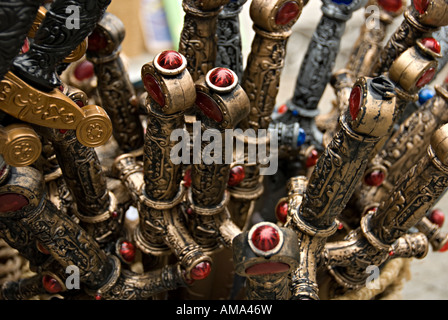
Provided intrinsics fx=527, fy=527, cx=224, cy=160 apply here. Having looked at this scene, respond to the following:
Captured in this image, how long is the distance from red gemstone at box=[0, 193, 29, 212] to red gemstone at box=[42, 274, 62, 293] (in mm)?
162

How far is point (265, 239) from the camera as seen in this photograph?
498mm

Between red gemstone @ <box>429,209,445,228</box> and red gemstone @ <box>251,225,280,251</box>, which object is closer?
red gemstone @ <box>251,225,280,251</box>

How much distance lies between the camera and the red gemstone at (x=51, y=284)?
0.67 meters

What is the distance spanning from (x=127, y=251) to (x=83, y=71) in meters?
0.35

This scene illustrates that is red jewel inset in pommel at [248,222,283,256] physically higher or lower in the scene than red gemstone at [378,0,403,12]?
lower

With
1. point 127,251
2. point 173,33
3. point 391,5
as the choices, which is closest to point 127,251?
point 127,251

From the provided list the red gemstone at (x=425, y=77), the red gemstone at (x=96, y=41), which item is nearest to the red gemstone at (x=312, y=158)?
the red gemstone at (x=425, y=77)

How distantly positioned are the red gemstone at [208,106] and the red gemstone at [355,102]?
0.13 m

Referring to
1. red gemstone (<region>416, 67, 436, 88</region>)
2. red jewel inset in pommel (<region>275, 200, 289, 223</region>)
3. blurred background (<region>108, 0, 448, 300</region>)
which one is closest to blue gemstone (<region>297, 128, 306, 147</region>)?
red jewel inset in pommel (<region>275, 200, 289, 223</region>)

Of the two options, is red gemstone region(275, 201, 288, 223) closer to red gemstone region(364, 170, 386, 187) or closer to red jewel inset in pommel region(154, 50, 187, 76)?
red gemstone region(364, 170, 386, 187)

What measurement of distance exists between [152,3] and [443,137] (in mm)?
1600

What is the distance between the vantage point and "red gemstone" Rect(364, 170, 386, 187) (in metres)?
0.78
